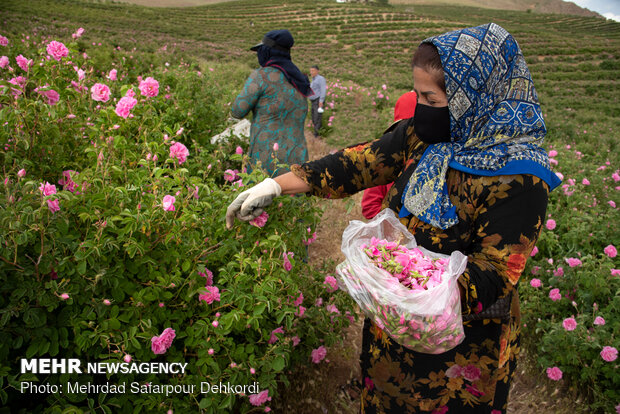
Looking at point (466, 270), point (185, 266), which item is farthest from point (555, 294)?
point (185, 266)

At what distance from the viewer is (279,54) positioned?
285cm

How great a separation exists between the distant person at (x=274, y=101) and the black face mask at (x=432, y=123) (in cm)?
159

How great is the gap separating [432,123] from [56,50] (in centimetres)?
189

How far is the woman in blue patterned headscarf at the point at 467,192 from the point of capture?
1.12m

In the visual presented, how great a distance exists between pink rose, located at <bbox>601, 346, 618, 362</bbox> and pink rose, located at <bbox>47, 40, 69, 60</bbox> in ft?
11.5

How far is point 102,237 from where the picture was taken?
116 cm

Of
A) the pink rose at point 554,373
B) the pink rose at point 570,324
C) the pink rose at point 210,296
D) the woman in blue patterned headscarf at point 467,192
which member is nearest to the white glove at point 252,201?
the woman in blue patterned headscarf at point 467,192

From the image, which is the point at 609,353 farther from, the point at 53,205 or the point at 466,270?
the point at 53,205

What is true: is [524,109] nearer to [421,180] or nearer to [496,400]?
[421,180]

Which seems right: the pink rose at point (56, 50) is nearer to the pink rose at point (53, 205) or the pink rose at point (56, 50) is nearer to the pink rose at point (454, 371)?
the pink rose at point (53, 205)

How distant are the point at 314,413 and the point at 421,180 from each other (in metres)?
1.65

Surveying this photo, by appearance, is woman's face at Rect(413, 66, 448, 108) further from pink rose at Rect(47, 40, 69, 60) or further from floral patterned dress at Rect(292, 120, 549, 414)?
pink rose at Rect(47, 40, 69, 60)

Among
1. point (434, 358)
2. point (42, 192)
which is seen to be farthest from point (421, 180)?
point (42, 192)

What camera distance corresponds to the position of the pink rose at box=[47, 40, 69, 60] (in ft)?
6.05
